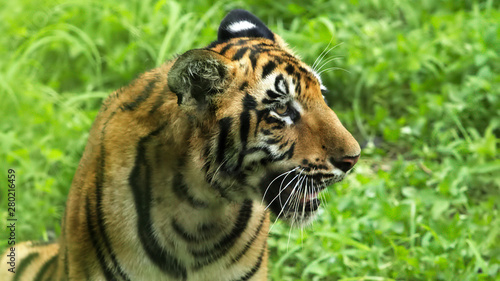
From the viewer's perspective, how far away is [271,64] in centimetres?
239

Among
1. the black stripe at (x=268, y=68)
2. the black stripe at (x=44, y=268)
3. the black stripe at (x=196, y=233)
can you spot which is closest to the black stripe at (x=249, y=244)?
the black stripe at (x=196, y=233)

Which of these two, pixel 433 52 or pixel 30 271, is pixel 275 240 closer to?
pixel 30 271

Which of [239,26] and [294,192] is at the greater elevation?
[239,26]

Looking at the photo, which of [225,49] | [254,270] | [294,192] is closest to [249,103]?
[225,49]

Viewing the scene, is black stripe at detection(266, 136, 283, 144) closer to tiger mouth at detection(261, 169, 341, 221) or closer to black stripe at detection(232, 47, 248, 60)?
tiger mouth at detection(261, 169, 341, 221)

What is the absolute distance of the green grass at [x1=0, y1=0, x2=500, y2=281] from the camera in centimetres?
361

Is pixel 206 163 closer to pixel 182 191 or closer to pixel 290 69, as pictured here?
pixel 182 191

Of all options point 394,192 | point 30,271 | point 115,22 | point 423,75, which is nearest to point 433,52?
point 423,75

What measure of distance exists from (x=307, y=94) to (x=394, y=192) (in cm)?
190

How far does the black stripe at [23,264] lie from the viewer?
10.6ft

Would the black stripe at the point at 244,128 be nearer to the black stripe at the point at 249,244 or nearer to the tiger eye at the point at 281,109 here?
the tiger eye at the point at 281,109

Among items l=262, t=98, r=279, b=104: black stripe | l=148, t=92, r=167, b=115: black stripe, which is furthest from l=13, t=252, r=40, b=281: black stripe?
l=262, t=98, r=279, b=104: black stripe

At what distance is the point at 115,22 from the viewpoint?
5.34m

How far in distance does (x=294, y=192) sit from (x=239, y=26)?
74 cm
